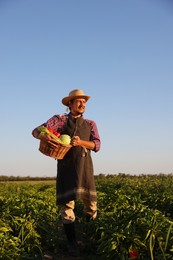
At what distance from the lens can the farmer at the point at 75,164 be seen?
485cm

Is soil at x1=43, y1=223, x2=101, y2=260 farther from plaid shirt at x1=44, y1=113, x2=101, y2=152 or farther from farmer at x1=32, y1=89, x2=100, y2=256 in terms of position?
plaid shirt at x1=44, y1=113, x2=101, y2=152

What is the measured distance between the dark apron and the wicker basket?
26 centimetres

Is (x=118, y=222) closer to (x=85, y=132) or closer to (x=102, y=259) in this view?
(x=102, y=259)

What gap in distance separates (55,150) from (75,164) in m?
0.47

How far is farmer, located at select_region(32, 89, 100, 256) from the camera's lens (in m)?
4.85

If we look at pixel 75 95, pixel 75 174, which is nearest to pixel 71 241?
pixel 75 174

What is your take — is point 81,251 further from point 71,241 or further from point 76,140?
point 76,140

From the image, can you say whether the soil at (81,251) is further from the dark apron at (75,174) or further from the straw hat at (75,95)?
the straw hat at (75,95)

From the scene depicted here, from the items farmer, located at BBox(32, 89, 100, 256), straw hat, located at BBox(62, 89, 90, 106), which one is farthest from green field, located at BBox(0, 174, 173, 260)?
straw hat, located at BBox(62, 89, 90, 106)

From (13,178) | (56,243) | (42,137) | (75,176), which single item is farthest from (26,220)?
(13,178)

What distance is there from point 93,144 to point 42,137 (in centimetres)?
79

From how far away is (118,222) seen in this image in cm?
426

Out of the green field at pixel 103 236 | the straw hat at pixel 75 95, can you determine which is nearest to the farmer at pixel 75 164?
the straw hat at pixel 75 95

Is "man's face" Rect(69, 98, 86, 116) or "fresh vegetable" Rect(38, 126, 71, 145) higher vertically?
"man's face" Rect(69, 98, 86, 116)
